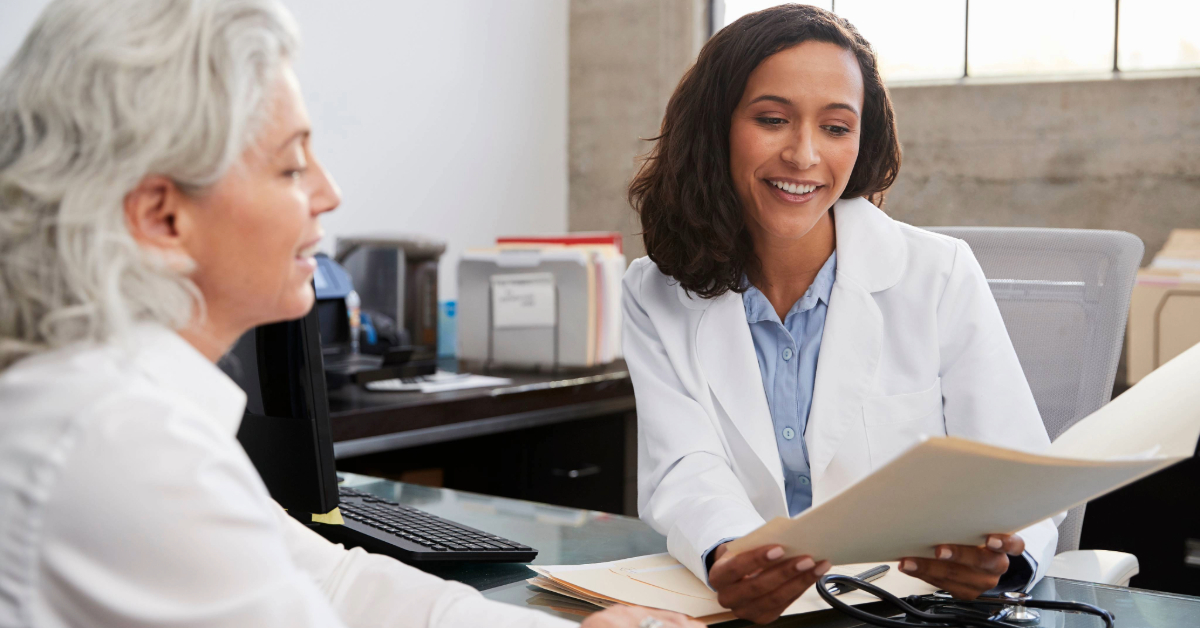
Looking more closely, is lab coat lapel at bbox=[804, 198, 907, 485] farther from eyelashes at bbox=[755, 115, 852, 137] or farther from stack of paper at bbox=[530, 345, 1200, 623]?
stack of paper at bbox=[530, 345, 1200, 623]

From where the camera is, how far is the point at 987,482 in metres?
0.81

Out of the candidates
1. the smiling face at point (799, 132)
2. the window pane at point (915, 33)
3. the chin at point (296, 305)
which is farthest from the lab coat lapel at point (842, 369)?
the window pane at point (915, 33)

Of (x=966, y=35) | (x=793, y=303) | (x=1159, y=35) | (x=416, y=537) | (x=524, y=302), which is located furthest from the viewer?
(x=966, y=35)

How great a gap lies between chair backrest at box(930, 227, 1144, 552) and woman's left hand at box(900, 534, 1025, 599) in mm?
605

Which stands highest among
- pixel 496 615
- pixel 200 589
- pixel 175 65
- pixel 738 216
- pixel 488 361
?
pixel 175 65

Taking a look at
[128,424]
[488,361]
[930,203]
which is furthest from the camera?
[930,203]

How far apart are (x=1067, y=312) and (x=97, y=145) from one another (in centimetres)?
142

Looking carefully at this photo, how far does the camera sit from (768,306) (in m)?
1.54

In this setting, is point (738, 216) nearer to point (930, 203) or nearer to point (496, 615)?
point (496, 615)

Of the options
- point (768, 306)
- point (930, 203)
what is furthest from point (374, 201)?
point (768, 306)

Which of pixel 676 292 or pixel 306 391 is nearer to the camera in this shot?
pixel 306 391

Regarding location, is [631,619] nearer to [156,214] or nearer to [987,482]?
[987,482]

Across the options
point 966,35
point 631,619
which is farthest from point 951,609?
point 966,35

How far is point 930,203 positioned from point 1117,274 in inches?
94.7
